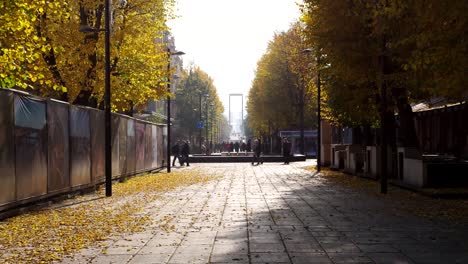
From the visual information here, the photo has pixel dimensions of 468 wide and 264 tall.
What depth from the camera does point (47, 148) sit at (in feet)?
46.0

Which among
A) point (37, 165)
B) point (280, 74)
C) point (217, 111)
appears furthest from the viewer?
point (217, 111)

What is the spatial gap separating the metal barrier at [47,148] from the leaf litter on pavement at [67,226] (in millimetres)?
548

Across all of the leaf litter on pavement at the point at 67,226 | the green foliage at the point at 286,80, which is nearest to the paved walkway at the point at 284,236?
the leaf litter on pavement at the point at 67,226

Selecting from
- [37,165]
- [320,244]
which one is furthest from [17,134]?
[320,244]

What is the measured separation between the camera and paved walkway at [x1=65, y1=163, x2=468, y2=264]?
7.42m

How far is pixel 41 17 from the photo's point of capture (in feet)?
71.2

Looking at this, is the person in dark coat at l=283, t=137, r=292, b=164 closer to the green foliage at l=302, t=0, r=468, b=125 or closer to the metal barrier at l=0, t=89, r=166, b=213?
the green foliage at l=302, t=0, r=468, b=125

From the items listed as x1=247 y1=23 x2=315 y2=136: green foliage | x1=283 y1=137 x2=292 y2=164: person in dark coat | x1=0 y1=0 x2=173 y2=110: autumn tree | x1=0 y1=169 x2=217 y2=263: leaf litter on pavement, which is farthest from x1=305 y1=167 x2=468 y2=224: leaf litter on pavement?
x1=247 y1=23 x2=315 y2=136: green foliage

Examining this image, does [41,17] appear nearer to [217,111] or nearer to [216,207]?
[216,207]

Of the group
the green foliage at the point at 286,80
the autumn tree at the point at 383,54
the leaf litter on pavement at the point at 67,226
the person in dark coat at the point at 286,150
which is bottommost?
the leaf litter on pavement at the point at 67,226

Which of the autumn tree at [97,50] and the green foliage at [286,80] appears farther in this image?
the green foliage at [286,80]

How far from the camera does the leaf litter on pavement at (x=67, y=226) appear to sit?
8079mm

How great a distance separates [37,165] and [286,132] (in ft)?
140

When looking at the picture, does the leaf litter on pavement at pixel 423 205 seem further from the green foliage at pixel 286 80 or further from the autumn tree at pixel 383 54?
the green foliage at pixel 286 80
